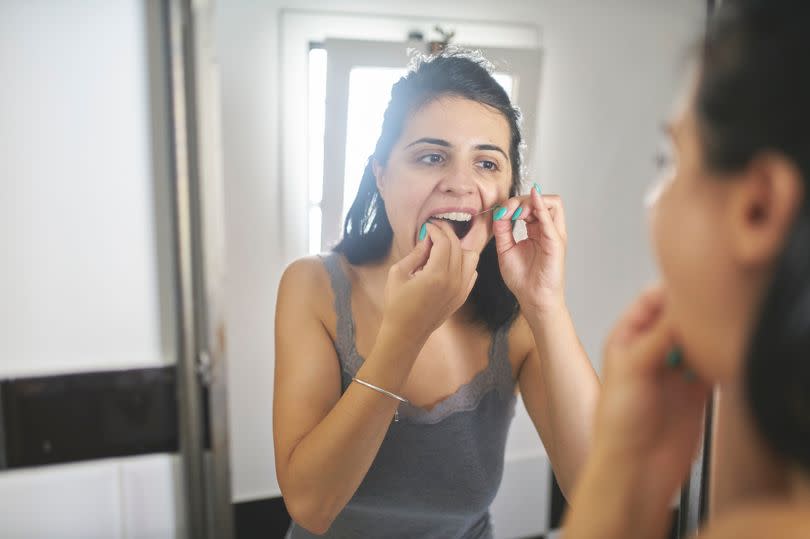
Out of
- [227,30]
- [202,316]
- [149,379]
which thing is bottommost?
[149,379]

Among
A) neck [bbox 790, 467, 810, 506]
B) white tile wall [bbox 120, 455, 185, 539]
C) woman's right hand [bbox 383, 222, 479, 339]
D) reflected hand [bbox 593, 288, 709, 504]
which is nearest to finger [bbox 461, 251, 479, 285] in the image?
woman's right hand [bbox 383, 222, 479, 339]

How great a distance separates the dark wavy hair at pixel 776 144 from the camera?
0.20 metres

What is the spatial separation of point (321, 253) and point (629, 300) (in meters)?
0.35

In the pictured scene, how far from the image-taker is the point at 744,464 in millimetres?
273

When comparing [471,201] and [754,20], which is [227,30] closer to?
[471,201]

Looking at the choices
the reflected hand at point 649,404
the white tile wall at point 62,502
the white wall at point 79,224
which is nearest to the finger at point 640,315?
the reflected hand at point 649,404

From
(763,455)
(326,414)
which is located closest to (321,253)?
(326,414)

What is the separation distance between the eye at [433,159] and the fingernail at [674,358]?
314 millimetres

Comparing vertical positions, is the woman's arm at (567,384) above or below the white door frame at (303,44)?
below

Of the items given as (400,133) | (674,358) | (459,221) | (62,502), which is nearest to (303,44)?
(400,133)

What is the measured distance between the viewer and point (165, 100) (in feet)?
2.20

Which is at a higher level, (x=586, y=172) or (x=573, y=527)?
(x=586, y=172)

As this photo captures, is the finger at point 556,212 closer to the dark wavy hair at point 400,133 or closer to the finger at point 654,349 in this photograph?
the dark wavy hair at point 400,133

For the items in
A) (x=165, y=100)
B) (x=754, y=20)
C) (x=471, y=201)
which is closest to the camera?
(x=754, y=20)
